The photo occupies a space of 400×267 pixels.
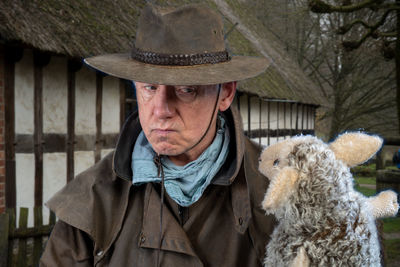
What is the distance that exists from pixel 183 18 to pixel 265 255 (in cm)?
99

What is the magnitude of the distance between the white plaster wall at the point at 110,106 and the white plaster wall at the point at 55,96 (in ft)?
2.36

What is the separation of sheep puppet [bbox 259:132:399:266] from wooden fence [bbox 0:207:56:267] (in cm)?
310

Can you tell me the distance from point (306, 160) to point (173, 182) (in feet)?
1.76

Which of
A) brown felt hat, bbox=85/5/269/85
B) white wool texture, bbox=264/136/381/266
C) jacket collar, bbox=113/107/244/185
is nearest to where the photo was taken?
white wool texture, bbox=264/136/381/266

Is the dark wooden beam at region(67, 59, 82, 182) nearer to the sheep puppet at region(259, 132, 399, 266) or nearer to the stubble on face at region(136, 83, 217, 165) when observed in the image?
the stubble on face at region(136, 83, 217, 165)

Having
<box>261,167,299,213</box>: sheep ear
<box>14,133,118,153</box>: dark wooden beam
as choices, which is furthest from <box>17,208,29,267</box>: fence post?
<box>261,167,299,213</box>: sheep ear

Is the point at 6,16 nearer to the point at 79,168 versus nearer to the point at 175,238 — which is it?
the point at 79,168

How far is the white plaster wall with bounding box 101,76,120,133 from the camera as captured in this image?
6.02m

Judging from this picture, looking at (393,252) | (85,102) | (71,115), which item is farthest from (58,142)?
(393,252)

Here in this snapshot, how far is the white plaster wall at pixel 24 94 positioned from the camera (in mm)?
4703

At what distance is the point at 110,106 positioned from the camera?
20.1 feet

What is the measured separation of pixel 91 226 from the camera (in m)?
1.59

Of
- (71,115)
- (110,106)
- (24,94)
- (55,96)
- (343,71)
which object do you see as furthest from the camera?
(343,71)

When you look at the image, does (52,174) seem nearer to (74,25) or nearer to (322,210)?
(74,25)
